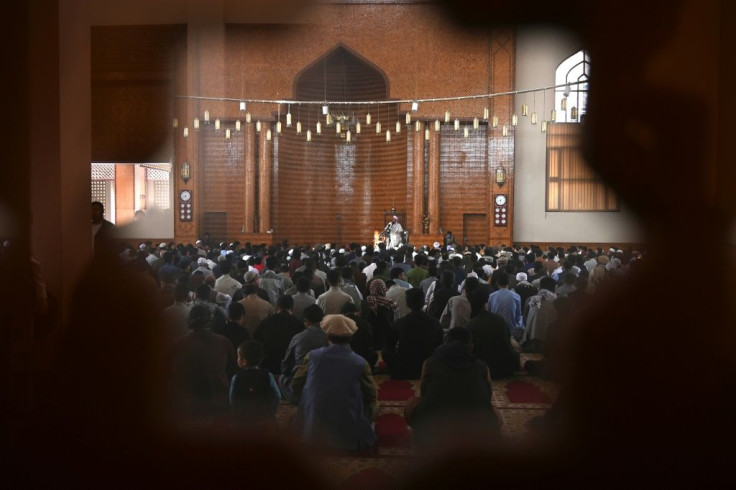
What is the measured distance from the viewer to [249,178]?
1590cm

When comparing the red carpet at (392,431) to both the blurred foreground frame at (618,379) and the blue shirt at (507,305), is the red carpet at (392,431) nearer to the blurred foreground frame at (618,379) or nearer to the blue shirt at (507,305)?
the blurred foreground frame at (618,379)

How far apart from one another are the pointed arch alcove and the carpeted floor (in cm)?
1081

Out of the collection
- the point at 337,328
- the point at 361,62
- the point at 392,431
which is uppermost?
the point at 361,62

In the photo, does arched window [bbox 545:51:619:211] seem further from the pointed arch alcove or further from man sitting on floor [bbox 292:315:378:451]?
man sitting on floor [bbox 292:315:378:451]

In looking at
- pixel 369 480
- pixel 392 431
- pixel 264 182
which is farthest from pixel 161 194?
pixel 369 480

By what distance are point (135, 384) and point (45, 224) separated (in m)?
1.19

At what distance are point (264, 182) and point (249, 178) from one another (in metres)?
0.36

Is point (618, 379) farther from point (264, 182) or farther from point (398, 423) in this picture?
point (264, 182)

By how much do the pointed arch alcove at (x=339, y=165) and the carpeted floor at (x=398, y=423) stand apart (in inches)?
426

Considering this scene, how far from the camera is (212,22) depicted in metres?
15.6

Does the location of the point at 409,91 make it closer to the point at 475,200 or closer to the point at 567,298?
the point at 475,200

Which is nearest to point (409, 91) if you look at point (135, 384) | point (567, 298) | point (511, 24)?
point (511, 24)

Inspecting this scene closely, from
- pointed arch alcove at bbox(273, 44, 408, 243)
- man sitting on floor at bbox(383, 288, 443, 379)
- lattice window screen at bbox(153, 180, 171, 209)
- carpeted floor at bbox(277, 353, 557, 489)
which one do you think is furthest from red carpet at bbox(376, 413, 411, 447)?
lattice window screen at bbox(153, 180, 171, 209)

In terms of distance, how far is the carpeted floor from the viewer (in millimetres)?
3598
